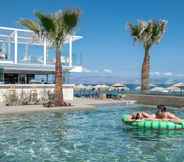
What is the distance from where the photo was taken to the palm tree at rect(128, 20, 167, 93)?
35062 millimetres

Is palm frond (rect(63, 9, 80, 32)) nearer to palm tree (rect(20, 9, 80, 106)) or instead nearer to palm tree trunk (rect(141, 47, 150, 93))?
palm tree (rect(20, 9, 80, 106))

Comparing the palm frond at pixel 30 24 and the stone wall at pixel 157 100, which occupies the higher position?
the palm frond at pixel 30 24

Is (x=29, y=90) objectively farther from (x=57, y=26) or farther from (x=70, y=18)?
(x=70, y=18)

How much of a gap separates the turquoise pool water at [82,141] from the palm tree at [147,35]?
1578 cm

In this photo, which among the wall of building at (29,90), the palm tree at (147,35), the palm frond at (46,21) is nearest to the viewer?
the palm frond at (46,21)

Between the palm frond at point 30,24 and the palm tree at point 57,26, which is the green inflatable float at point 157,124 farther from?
the palm frond at point 30,24

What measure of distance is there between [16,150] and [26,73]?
24.2m

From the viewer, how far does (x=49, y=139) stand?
14.4m

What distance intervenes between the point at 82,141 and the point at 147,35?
2292 cm

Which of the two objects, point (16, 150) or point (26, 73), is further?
point (26, 73)

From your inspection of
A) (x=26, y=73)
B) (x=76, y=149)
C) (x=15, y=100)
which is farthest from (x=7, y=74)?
(x=76, y=149)

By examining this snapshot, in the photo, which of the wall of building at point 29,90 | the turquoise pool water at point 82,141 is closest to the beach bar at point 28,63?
the wall of building at point 29,90

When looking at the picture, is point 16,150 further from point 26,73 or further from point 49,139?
point 26,73

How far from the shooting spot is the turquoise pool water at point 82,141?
1138 centimetres
